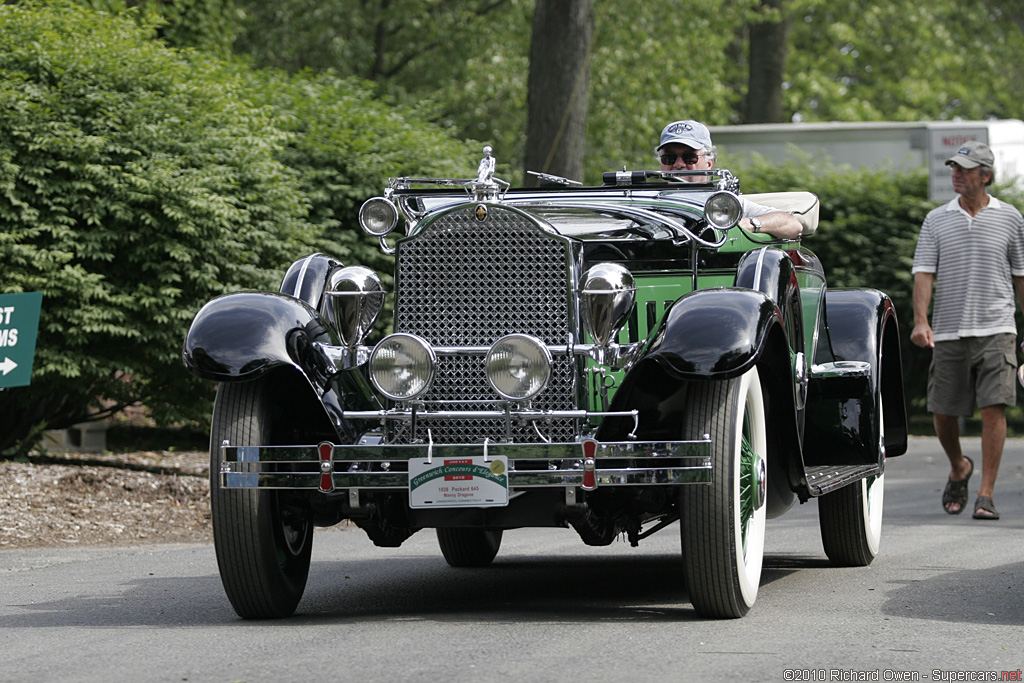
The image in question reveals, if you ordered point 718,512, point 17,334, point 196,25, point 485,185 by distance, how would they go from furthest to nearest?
point 196,25 < point 17,334 < point 485,185 < point 718,512

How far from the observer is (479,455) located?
16.8ft

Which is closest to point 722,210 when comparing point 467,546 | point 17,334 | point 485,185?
point 485,185

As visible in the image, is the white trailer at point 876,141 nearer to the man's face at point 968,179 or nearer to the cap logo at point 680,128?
the man's face at point 968,179

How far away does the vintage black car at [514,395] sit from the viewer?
16.8 ft

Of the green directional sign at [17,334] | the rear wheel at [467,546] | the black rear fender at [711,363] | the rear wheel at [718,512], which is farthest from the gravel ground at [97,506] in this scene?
the rear wheel at [718,512]

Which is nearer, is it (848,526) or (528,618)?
(528,618)

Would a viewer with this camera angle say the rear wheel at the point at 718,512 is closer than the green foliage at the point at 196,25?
Yes

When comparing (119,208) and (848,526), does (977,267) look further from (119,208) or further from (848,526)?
(119,208)

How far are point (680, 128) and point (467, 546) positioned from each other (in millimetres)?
2671

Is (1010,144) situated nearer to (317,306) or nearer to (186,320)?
(186,320)

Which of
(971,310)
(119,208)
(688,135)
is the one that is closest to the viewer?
(688,135)

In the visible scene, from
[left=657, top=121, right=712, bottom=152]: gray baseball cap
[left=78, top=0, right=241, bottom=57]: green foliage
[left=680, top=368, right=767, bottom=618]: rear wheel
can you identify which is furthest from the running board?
[left=78, top=0, right=241, bottom=57]: green foliage

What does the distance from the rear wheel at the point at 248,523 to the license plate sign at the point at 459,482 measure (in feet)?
2.07

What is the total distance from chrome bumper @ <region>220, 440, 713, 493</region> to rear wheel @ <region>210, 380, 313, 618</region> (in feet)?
0.32
